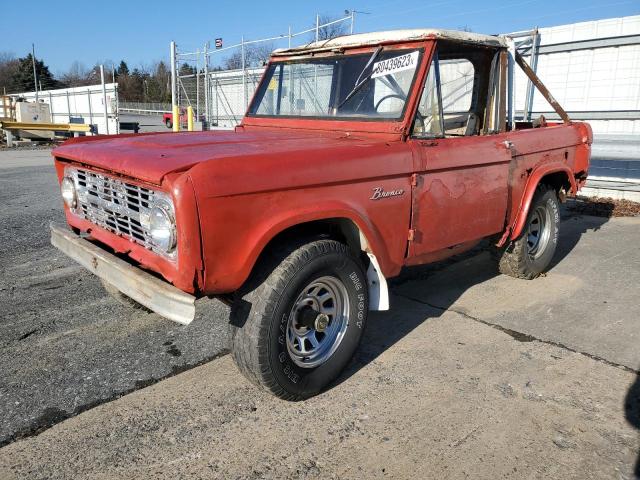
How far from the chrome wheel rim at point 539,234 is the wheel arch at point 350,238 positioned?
2.51 meters

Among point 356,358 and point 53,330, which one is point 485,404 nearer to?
point 356,358

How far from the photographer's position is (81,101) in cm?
2730

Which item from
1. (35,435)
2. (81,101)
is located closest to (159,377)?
(35,435)

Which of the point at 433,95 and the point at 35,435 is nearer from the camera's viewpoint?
the point at 35,435

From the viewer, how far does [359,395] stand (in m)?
3.03

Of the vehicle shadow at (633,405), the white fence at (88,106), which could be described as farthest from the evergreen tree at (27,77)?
the vehicle shadow at (633,405)

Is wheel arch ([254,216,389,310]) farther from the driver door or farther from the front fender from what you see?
the driver door

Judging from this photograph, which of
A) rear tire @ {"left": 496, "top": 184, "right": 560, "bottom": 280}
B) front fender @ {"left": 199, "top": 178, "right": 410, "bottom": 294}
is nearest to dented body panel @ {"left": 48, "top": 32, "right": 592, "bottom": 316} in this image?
front fender @ {"left": 199, "top": 178, "right": 410, "bottom": 294}

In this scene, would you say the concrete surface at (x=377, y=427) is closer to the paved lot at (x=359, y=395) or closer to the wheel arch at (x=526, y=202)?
the paved lot at (x=359, y=395)

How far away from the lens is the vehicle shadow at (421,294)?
12.0ft

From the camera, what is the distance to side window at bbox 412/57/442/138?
11.4ft

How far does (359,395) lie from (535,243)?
3099 millimetres

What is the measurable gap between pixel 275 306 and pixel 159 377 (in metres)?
1.06

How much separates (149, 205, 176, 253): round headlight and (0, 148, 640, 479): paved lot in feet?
3.26
